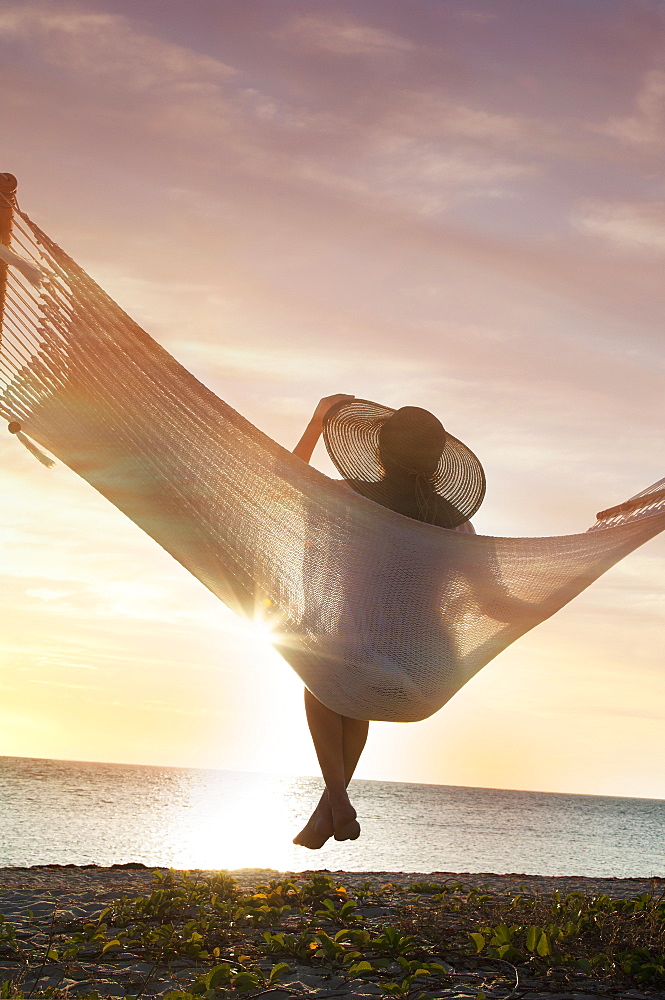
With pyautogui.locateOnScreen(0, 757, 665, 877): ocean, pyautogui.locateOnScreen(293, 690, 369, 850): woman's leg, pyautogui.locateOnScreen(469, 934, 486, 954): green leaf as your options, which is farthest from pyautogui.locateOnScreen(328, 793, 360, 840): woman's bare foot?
pyautogui.locateOnScreen(0, 757, 665, 877): ocean

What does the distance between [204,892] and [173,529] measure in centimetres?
138

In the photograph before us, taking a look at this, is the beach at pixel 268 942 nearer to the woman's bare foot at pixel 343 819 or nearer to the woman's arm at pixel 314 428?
the woman's bare foot at pixel 343 819

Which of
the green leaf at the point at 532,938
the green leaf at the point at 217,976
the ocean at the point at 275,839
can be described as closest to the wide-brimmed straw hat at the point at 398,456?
the green leaf at the point at 532,938

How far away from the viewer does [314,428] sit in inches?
112

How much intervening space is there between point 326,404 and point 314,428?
9cm

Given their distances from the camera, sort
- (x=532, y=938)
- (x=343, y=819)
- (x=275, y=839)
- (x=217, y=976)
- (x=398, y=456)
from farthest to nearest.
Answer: (x=275, y=839) → (x=398, y=456) → (x=343, y=819) → (x=532, y=938) → (x=217, y=976)

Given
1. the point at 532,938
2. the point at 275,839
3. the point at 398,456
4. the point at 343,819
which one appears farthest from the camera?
the point at 275,839

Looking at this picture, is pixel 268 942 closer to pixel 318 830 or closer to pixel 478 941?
pixel 318 830

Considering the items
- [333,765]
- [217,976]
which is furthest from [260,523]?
[217,976]

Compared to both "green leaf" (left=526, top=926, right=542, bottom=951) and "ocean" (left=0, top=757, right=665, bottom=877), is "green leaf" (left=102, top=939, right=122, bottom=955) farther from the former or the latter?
"ocean" (left=0, top=757, right=665, bottom=877)

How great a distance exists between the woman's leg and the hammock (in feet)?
0.85

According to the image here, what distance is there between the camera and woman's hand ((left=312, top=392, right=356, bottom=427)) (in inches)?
111

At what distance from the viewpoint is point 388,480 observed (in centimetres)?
286

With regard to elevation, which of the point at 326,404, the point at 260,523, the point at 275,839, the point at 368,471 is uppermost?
the point at 326,404
